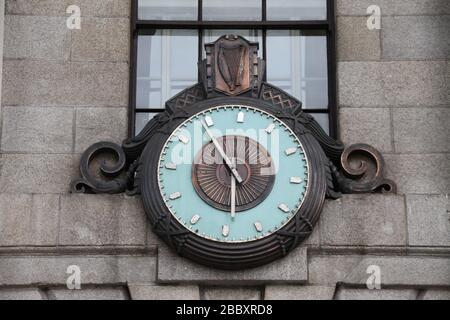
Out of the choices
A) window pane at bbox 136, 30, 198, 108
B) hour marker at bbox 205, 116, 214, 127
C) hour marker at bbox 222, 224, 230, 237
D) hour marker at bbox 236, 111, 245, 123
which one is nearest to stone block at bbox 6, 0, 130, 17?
window pane at bbox 136, 30, 198, 108

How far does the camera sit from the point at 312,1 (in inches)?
786

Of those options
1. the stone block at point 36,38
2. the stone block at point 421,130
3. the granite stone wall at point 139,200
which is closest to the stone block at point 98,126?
the granite stone wall at point 139,200

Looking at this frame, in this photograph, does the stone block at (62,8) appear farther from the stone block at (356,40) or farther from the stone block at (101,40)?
the stone block at (356,40)

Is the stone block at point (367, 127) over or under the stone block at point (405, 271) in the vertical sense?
over

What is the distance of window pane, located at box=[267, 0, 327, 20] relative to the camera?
19891mm

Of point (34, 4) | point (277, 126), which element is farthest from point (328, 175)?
point (34, 4)

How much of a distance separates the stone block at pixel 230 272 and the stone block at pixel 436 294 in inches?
58.3

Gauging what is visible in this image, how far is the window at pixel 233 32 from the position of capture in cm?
1953

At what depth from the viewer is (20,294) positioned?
18078 mm

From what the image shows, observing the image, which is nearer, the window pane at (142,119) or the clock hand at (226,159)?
the clock hand at (226,159)

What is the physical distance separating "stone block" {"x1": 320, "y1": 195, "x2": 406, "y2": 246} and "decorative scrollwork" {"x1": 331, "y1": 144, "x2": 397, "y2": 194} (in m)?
0.15

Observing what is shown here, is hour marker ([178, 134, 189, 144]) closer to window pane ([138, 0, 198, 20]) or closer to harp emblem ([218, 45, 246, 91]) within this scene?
harp emblem ([218, 45, 246, 91])
